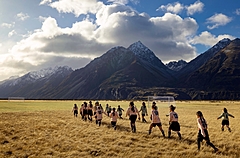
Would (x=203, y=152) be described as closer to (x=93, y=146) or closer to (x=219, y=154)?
(x=219, y=154)

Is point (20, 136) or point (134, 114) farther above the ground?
point (134, 114)

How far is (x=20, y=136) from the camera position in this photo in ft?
60.2

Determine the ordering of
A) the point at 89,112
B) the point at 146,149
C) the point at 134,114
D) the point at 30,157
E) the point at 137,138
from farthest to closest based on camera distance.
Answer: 1. the point at 89,112
2. the point at 134,114
3. the point at 137,138
4. the point at 146,149
5. the point at 30,157

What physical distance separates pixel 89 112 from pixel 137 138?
591 inches

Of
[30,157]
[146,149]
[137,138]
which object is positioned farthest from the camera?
[137,138]

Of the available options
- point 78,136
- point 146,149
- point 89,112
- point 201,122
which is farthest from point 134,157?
point 89,112

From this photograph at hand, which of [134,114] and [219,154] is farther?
[134,114]

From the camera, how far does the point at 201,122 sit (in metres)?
14.3

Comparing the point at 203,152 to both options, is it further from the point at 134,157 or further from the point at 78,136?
the point at 78,136

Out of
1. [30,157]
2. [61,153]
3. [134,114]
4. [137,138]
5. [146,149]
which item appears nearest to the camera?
[30,157]

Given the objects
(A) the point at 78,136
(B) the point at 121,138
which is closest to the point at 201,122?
(B) the point at 121,138

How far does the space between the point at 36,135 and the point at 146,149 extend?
9233 millimetres

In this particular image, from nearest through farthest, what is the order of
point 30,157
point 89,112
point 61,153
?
point 30,157, point 61,153, point 89,112

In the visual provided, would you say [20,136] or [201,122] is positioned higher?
[201,122]
